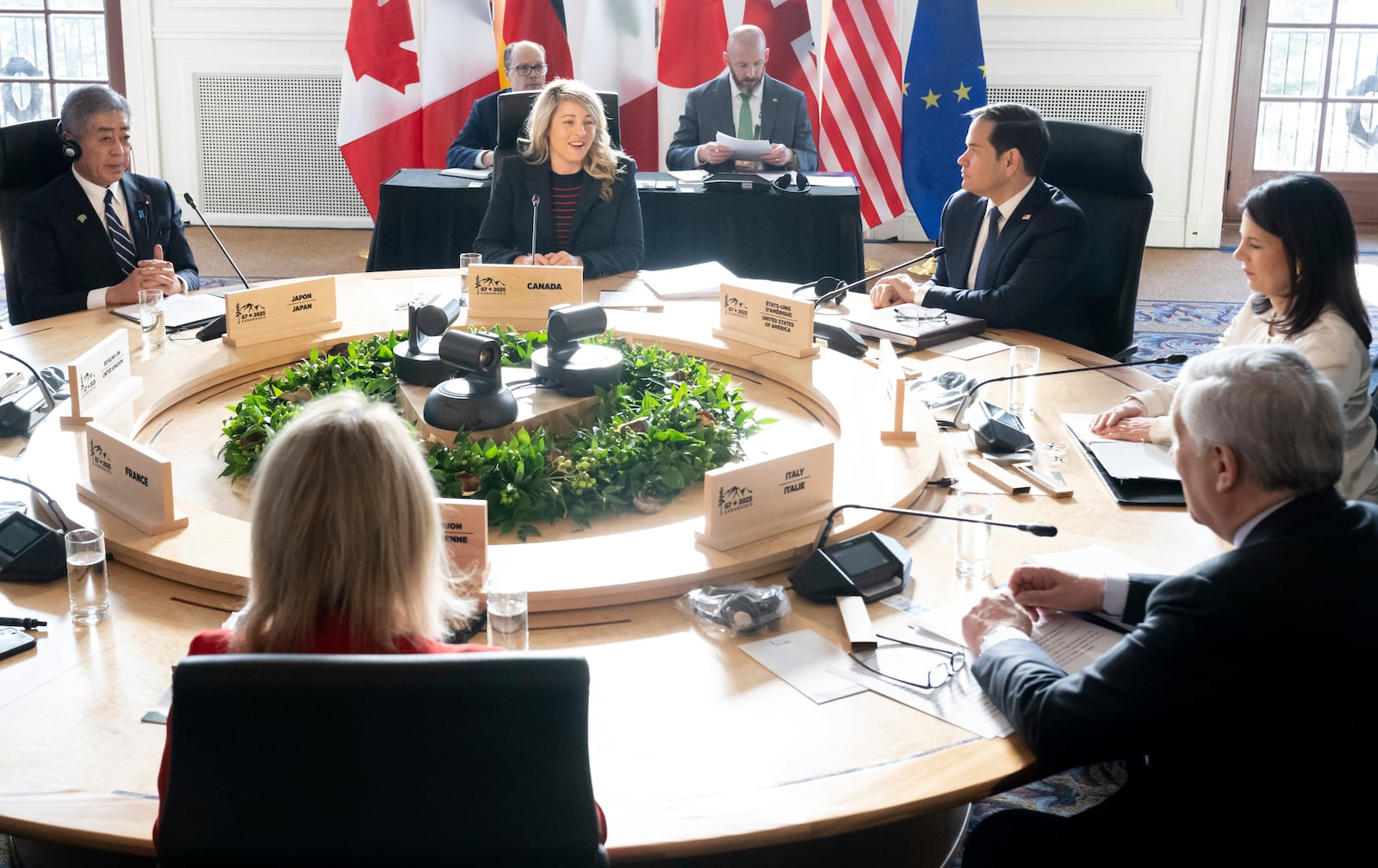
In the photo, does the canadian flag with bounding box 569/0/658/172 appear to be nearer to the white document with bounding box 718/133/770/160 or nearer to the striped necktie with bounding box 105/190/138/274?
the white document with bounding box 718/133/770/160

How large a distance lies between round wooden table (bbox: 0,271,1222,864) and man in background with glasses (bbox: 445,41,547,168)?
10.6ft

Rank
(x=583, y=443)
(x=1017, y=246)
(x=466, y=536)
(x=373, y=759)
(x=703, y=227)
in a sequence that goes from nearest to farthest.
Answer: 1. (x=373, y=759)
2. (x=466, y=536)
3. (x=583, y=443)
4. (x=1017, y=246)
5. (x=703, y=227)

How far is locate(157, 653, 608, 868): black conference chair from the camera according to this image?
3.79ft

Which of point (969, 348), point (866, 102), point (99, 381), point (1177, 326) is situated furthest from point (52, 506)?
point (866, 102)

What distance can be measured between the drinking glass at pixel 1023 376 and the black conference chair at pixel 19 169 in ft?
9.32

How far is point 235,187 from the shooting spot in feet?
25.9

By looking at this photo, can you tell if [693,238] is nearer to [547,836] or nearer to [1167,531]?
[1167,531]

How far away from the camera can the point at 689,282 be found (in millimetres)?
3844

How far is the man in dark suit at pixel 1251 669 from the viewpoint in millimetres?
1482

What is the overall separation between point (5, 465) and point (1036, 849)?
76.8 inches

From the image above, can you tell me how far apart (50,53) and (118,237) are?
15.3 feet

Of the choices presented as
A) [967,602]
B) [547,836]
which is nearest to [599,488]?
[967,602]

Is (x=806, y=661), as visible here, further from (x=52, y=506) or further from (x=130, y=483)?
(x=52, y=506)

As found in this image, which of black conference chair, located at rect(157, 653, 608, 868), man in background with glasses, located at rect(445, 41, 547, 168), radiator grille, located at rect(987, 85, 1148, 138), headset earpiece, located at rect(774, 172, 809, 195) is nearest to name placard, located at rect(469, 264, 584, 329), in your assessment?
headset earpiece, located at rect(774, 172, 809, 195)
